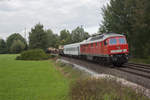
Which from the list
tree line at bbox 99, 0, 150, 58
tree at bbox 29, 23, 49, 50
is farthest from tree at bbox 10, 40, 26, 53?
tree line at bbox 99, 0, 150, 58

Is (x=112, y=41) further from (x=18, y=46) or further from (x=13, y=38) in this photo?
(x=13, y=38)

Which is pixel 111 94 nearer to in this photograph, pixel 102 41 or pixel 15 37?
pixel 102 41

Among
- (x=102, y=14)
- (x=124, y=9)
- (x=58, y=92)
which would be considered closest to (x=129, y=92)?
(x=58, y=92)

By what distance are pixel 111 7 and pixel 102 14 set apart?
409cm

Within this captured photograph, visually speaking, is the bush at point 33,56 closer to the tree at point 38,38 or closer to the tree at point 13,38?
the tree at point 38,38

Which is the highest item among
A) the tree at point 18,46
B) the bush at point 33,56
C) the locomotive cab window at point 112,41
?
the tree at point 18,46

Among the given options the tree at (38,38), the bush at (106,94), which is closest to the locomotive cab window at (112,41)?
the bush at (106,94)

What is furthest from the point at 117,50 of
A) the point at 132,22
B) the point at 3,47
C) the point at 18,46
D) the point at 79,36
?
the point at 3,47

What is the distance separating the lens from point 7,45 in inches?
5015

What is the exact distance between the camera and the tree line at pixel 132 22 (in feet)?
83.3

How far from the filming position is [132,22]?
28906mm

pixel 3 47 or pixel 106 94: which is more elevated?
pixel 3 47

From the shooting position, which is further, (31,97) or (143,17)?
(143,17)

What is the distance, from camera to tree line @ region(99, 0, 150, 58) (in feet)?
83.3
